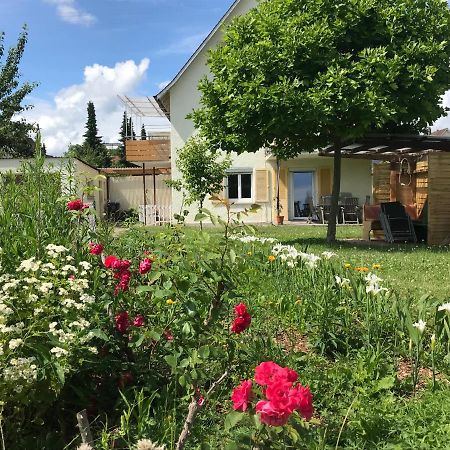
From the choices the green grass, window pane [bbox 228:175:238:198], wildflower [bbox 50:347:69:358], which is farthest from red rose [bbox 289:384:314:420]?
window pane [bbox 228:175:238:198]

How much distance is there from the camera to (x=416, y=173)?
12875mm

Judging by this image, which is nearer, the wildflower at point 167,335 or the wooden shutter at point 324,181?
the wildflower at point 167,335

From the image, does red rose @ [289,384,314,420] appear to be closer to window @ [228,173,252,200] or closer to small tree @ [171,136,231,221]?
small tree @ [171,136,231,221]

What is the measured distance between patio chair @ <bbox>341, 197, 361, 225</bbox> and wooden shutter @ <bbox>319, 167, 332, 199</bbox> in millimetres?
1465

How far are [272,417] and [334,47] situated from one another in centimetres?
937

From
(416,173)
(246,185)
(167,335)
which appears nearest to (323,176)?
(246,185)

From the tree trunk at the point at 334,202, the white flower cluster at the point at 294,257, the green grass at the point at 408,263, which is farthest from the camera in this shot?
the tree trunk at the point at 334,202

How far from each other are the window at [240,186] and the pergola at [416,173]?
25.6 feet

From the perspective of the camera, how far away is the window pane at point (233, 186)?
73.0 ft

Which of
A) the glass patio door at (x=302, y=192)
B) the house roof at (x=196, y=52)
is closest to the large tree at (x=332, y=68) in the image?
the house roof at (x=196, y=52)

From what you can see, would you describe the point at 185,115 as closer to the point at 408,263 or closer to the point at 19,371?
the point at 408,263

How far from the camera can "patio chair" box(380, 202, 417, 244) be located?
38.2 ft

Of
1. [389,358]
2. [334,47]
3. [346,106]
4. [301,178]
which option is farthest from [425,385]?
[301,178]

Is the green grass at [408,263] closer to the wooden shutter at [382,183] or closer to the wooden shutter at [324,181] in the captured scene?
the wooden shutter at [382,183]
